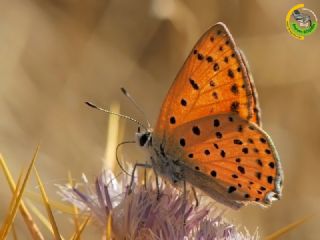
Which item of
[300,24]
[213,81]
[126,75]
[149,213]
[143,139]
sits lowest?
[149,213]

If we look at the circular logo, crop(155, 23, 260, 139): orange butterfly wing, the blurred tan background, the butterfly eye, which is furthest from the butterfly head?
the blurred tan background

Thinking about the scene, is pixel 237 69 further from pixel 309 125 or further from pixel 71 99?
pixel 71 99

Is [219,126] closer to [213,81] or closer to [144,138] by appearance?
[213,81]

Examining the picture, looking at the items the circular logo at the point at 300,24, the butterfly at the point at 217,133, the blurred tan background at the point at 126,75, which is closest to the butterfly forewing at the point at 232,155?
the butterfly at the point at 217,133

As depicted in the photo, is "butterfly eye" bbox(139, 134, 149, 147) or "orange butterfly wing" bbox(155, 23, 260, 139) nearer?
"orange butterfly wing" bbox(155, 23, 260, 139)

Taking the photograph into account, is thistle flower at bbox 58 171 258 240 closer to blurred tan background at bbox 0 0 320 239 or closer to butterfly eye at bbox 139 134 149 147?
butterfly eye at bbox 139 134 149 147

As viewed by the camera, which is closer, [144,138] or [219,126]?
[219,126]

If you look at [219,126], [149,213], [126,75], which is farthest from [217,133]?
[126,75]
